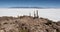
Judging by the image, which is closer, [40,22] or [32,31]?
[32,31]

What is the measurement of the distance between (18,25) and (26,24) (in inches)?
19.5

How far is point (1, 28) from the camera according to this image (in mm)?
10195

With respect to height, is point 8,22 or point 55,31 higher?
point 8,22

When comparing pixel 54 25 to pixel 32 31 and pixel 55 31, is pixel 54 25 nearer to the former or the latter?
pixel 55 31

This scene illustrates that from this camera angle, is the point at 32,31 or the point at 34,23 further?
the point at 34,23

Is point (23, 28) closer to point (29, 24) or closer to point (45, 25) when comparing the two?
point (29, 24)

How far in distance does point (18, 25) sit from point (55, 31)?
2264mm

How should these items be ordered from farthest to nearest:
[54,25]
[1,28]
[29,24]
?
[54,25]
[29,24]
[1,28]

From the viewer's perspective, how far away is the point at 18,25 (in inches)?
415

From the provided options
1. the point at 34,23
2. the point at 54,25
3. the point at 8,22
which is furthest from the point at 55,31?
the point at 8,22

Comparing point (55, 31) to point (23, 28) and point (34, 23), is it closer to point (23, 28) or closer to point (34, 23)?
point (34, 23)

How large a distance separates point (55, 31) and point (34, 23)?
1.32 meters

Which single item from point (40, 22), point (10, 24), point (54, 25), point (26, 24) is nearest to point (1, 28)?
point (10, 24)

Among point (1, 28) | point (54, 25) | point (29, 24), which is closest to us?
point (1, 28)
